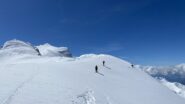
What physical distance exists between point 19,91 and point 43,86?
470 centimetres

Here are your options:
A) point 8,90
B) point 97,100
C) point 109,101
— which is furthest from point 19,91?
point 109,101

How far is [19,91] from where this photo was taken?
23.2 m

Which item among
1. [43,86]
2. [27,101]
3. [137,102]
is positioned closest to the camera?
[27,101]

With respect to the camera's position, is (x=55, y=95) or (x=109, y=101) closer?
(x=55, y=95)

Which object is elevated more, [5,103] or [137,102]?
[137,102]

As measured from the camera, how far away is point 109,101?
1071 inches

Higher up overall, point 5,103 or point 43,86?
point 43,86

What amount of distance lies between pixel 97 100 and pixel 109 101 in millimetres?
2229

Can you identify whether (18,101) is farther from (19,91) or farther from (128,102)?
(128,102)

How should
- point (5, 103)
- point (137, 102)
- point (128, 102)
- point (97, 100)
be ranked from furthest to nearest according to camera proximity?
point (137, 102), point (128, 102), point (97, 100), point (5, 103)

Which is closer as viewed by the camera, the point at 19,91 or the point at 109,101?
the point at 19,91

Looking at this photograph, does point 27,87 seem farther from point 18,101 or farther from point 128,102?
point 128,102

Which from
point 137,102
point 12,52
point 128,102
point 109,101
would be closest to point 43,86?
point 109,101

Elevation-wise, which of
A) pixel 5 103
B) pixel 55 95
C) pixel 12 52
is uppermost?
pixel 12 52
